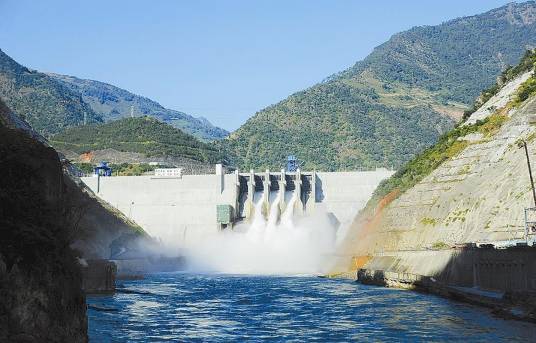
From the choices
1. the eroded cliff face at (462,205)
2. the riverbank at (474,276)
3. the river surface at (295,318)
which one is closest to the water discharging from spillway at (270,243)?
the eroded cliff face at (462,205)

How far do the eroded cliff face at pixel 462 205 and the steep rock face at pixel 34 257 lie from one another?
29214mm

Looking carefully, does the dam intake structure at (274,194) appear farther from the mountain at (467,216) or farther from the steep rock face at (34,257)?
the steep rock face at (34,257)

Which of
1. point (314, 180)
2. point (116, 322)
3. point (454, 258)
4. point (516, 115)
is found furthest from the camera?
point (314, 180)

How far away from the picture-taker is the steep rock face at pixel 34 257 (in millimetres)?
20422

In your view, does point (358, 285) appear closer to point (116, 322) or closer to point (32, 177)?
point (116, 322)

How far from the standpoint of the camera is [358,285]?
69688 millimetres

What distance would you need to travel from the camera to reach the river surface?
34938 millimetres

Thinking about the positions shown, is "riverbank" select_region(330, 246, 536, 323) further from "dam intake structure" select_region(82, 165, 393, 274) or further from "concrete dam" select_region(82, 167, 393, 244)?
"concrete dam" select_region(82, 167, 393, 244)

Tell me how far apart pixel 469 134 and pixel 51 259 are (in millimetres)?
74160

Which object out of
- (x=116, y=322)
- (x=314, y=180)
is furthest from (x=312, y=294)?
(x=314, y=180)

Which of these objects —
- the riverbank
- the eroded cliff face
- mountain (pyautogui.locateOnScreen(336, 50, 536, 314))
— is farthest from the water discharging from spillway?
the riverbank

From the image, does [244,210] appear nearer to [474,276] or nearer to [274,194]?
[274,194]

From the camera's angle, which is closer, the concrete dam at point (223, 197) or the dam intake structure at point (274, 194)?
the concrete dam at point (223, 197)

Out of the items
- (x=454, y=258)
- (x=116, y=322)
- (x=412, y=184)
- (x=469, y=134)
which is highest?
(x=469, y=134)
